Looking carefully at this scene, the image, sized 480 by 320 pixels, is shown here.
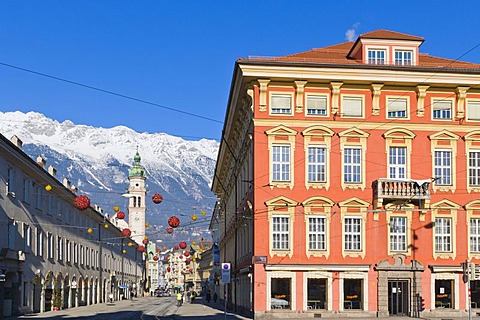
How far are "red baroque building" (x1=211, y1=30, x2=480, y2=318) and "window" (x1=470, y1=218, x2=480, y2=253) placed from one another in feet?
0.26

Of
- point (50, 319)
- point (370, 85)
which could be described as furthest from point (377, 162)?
point (50, 319)

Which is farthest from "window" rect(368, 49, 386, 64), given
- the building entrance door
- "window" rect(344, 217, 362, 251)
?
the building entrance door

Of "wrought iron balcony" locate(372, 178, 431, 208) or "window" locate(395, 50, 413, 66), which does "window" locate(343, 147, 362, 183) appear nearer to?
"wrought iron balcony" locate(372, 178, 431, 208)

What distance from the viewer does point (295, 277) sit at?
1832 inches

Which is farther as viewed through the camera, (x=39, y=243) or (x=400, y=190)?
(x=39, y=243)

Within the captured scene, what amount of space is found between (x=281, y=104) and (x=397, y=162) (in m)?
8.27

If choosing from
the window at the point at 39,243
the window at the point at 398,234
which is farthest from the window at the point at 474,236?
the window at the point at 39,243

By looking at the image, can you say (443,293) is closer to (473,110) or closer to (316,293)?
(316,293)

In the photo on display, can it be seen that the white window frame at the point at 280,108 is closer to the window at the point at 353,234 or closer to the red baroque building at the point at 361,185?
the red baroque building at the point at 361,185

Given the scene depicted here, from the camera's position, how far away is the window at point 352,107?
Answer: 4812cm

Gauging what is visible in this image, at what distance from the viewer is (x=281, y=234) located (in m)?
47.0

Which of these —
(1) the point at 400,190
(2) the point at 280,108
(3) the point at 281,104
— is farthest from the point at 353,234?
(3) the point at 281,104

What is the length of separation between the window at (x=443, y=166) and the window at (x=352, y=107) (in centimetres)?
564

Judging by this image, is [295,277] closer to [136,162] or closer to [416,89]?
[416,89]
